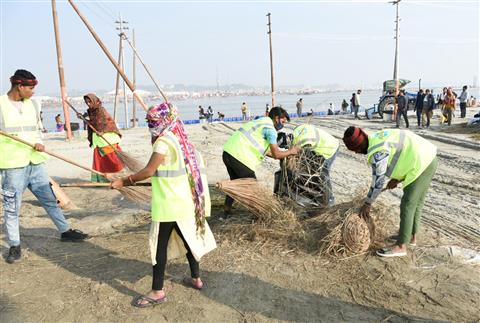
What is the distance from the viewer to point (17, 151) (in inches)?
153

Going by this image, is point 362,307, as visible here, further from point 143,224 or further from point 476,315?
point 143,224

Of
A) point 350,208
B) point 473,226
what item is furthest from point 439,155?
point 350,208

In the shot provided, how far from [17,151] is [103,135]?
232cm

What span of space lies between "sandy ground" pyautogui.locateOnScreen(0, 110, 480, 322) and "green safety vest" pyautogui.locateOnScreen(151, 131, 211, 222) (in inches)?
30.8

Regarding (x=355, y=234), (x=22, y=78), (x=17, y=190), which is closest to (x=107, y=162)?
(x=17, y=190)

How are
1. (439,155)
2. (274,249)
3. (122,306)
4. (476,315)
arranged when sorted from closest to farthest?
(476,315) < (122,306) < (274,249) < (439,155)

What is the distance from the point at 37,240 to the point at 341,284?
361 centimetres

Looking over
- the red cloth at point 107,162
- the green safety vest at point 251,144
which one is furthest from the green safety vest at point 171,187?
the red cloth at point 107,162

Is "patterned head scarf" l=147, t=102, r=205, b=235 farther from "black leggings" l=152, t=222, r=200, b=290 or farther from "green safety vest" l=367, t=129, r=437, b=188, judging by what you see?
"green safety vest" l=367, t=129, r=437, b=188

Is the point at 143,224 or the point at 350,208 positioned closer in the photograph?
the point at 350,208

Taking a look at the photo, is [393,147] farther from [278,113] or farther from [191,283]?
[191,283]

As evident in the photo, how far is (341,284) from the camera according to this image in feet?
10.7

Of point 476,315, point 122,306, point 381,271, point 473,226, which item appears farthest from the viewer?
point 473,226

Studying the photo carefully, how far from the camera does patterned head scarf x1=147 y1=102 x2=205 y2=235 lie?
289 centimetres
